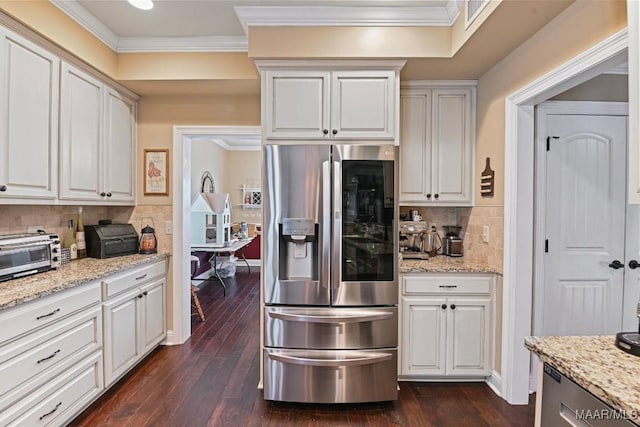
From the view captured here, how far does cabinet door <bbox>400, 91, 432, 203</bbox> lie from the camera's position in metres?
2.82

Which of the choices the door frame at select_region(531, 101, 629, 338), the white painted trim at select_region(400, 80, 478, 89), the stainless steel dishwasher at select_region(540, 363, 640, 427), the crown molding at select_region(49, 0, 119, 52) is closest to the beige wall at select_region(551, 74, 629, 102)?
the door frame at select_region(531, 101, 629, 338)

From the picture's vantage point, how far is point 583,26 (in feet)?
5.63

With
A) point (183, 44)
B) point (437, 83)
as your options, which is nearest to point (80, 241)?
point (183, 44)

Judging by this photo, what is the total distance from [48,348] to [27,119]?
134cm

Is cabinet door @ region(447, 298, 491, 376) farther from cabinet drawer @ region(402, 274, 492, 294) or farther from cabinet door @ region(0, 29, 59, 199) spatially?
cabinet door @ region(0, 29, 59, 199)

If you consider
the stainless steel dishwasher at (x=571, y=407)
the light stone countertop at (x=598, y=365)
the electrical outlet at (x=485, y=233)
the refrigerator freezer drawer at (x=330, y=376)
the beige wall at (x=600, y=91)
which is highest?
the beige wall at (x=600, y=91)

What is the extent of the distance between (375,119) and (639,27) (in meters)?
1.46

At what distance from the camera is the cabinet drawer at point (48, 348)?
63.5 inches

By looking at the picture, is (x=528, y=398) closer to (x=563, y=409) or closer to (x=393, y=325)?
(x=393, y=325)

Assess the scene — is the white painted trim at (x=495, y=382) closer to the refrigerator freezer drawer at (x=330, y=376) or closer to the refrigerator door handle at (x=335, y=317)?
the refrigerator freezer drawer at (x=330, y=376)

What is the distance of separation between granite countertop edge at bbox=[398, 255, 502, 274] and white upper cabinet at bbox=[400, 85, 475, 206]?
49 cm

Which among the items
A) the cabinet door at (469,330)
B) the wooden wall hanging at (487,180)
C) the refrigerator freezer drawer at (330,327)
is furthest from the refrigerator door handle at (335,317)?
the wooden wall hanging at (487,180)

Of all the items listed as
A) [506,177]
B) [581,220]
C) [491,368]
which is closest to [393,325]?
[491,368]

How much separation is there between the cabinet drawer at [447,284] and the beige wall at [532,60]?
1.90 feet
